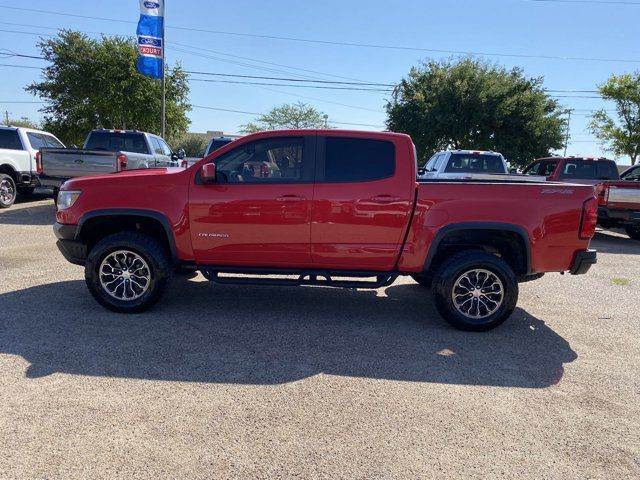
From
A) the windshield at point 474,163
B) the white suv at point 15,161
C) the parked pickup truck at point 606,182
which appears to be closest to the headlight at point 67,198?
the white suv at point 15,161

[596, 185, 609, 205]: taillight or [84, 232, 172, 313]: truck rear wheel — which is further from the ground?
[596, 185, 609, 205]: taillight

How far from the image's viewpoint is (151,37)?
19266 millimetres

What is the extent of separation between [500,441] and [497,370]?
1.12m

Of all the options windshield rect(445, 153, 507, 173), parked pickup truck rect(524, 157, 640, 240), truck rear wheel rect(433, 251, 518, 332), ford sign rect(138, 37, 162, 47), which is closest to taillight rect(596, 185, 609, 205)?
parked pickup truck rect(524, 157, 640, 240)

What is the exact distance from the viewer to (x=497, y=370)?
4117 mm

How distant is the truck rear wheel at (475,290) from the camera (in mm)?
4887

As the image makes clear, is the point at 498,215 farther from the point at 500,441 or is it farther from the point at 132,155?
the point at 132,155

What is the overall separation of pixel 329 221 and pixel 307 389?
5.97ft

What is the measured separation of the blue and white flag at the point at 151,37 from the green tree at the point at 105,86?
6.59 m

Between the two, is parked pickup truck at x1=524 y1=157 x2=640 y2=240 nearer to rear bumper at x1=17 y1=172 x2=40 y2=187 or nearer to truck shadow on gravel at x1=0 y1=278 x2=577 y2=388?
truck shadow on gravel at x1=0 y1=278 x2=577 y2=388

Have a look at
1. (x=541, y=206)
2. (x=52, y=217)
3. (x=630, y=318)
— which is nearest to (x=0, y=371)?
(x=541, y=206)

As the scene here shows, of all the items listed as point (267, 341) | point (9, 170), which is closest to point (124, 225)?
point (267, 341)

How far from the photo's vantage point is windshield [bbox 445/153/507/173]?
12352mm

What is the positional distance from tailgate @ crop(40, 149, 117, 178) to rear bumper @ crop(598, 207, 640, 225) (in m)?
11.1
